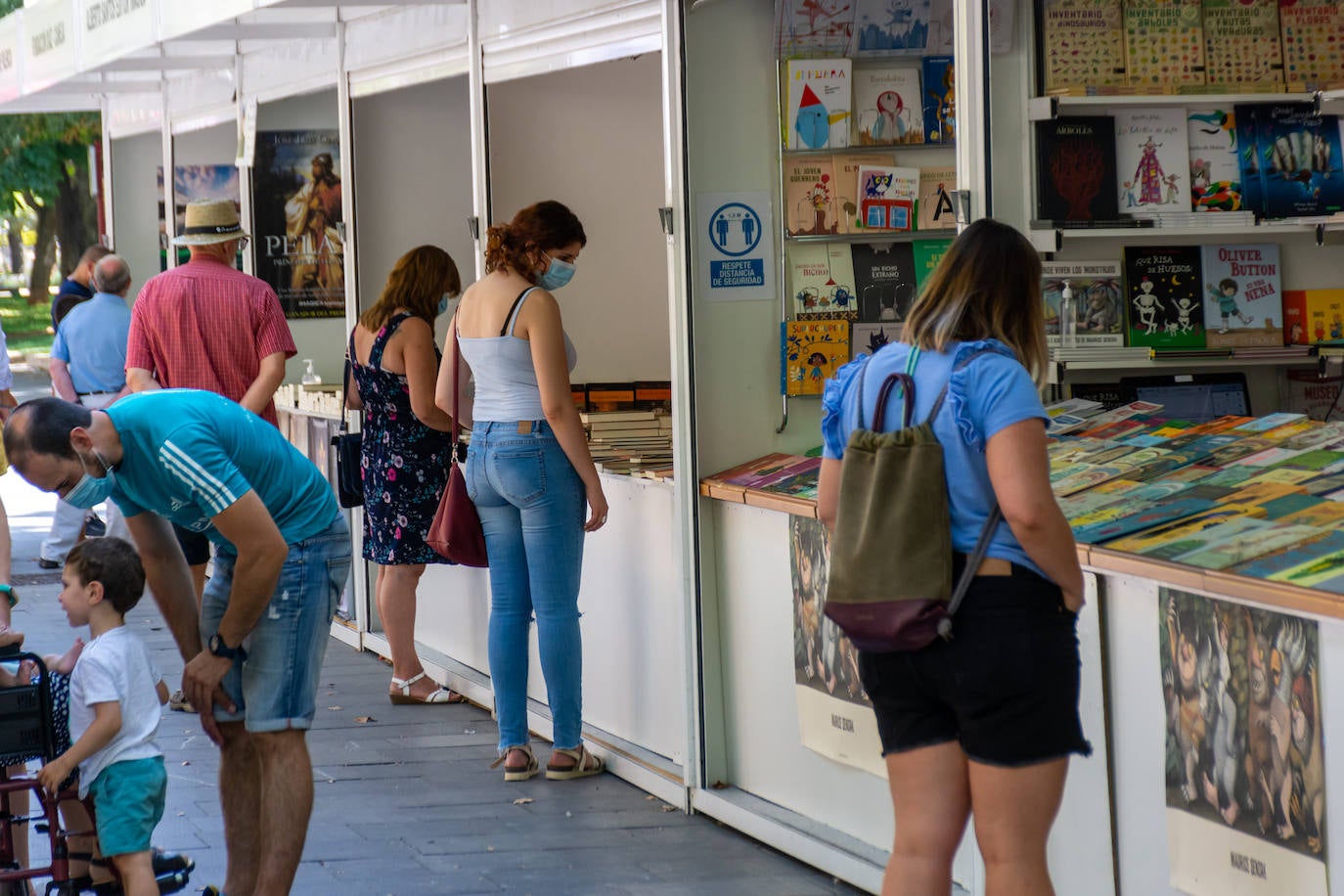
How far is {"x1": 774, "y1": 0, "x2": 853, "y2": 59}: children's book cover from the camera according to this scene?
4.61 metres

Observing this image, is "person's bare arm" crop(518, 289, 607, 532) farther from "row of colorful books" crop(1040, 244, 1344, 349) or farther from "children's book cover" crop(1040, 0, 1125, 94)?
"children's book cover" crop(1040, 0, 1125, 94)

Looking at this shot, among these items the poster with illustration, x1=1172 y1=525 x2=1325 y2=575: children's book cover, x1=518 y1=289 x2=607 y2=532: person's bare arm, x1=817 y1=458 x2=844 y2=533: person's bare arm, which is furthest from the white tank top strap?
the poster with illustration

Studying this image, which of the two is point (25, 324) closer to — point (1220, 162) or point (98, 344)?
point (98, 344)

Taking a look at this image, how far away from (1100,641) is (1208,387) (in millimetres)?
1776

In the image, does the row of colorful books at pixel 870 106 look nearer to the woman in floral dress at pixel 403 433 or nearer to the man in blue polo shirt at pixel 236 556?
the woman in floral dress at pixel 403 433

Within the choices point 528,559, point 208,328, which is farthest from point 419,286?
point 528,559

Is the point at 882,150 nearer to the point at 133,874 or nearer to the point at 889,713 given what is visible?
the point at 889,713

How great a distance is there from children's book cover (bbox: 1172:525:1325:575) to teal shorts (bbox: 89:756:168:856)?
2191mm

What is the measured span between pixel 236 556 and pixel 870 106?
2295 mm

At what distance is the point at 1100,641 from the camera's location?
10.9 feet

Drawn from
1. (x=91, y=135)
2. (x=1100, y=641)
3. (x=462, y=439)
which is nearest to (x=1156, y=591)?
(x=1100, y=641)

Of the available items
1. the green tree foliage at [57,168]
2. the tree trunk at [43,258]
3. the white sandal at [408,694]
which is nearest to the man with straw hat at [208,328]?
the white sandal at [408,694]

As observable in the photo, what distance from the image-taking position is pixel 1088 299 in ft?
15.2

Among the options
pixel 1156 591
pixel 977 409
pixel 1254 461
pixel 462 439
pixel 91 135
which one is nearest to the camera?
pixel 977 409
